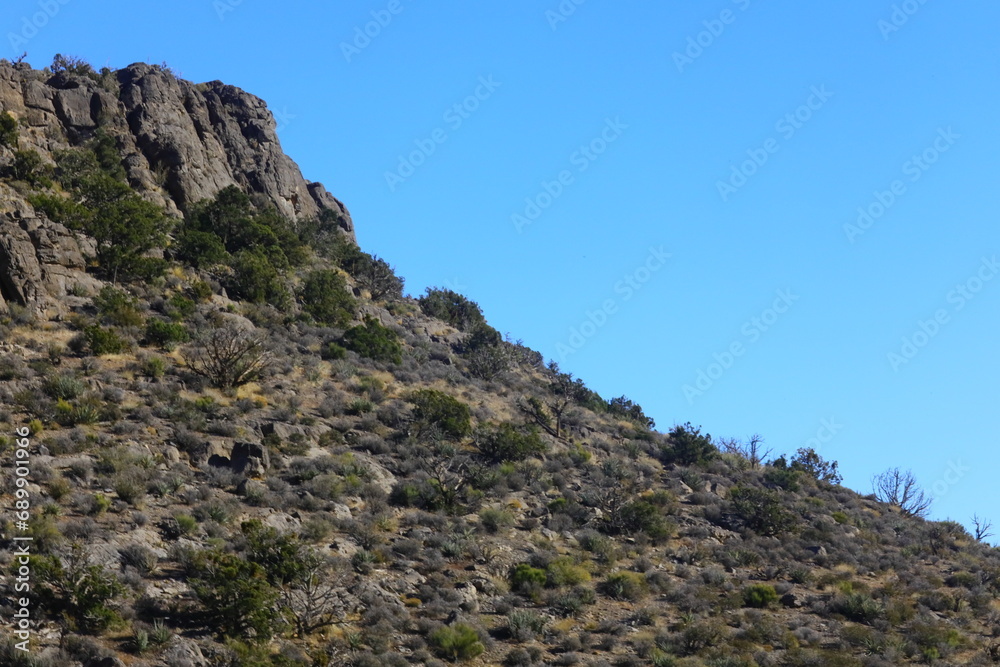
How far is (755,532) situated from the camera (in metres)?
37.1

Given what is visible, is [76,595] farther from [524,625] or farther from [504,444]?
[504,444]

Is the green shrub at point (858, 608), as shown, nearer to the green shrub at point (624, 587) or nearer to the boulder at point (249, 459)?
the green shrub at point (624, 587)

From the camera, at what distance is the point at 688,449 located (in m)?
45.5

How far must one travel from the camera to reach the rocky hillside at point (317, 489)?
72.6ft

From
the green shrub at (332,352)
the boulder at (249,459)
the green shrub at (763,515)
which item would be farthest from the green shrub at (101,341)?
the green shrub at (763,515)

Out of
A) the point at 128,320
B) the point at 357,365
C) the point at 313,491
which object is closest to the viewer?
the point at 313,491

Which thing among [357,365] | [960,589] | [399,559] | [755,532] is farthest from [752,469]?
[399,559]

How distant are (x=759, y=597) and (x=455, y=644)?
39.3ft

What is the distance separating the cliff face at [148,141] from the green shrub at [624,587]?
25.0 meters

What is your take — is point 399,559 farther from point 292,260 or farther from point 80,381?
point 292,260

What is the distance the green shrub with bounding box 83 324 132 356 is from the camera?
112 feet

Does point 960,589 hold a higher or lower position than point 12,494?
higher

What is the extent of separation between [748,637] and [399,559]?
10.8m

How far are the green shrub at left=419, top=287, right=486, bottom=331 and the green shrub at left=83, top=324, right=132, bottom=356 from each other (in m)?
28.2
